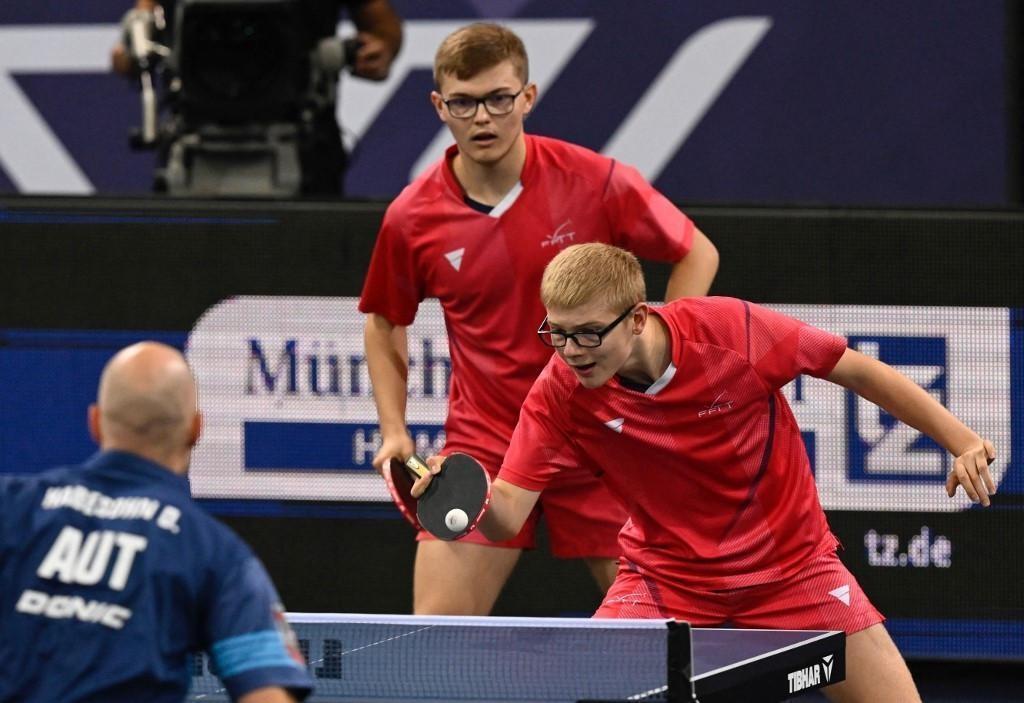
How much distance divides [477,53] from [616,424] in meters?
1.18

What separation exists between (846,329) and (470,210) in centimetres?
161

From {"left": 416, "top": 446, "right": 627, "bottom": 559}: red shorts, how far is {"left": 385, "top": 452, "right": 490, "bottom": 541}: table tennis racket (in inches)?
35.4

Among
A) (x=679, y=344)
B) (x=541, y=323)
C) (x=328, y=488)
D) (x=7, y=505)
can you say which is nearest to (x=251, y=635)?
(x=7, y=505)

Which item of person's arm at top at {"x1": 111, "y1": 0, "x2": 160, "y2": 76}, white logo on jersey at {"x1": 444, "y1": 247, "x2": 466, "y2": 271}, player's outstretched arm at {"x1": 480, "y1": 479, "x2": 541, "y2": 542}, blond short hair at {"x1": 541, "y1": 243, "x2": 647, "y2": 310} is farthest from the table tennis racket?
person's arm at top at {"x1": 111, "y1": 0, "x2": 160, "y2": 76}

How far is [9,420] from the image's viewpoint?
21.1ft

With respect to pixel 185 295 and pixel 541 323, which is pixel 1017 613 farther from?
pixel 185 295

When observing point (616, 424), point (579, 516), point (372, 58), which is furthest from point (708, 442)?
point (372, 58)

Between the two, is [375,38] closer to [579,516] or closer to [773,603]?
[579,516]

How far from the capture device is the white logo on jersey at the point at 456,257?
16.9 ft

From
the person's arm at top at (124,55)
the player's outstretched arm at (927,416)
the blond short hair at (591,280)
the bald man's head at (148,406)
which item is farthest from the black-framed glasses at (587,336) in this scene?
the person's arm at top at (124,55)

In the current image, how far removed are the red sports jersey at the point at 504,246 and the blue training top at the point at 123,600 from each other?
85.3 inches

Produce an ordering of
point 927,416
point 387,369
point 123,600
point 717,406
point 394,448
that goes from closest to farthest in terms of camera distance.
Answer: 1. point 123,600
2. point 927,416
3. point 717,406
4. point 394,448
5. point 387,369

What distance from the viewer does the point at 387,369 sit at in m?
5.27

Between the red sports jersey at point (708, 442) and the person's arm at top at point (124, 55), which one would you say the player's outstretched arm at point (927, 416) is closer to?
the red sports jersey at point (708, 442)
